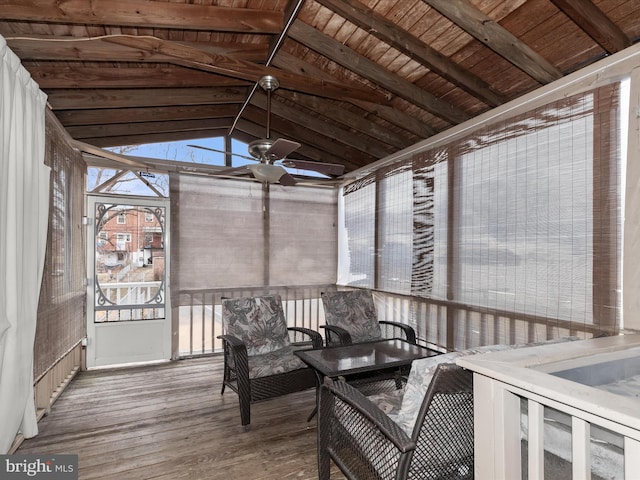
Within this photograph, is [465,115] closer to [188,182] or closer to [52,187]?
[188,182]

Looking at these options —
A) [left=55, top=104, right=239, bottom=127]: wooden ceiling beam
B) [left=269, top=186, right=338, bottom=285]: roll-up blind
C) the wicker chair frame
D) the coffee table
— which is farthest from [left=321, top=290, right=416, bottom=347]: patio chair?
[left=55, top=104, right=239, bottom=127]: wooden ceiling beam

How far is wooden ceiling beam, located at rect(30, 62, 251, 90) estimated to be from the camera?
274 cm

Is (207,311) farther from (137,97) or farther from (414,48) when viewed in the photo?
(414,48)

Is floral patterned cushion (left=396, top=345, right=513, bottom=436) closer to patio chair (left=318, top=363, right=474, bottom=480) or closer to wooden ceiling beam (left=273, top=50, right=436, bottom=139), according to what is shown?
patio chair (left=318, top=363, right=474, bottom=480)

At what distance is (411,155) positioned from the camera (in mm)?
4062

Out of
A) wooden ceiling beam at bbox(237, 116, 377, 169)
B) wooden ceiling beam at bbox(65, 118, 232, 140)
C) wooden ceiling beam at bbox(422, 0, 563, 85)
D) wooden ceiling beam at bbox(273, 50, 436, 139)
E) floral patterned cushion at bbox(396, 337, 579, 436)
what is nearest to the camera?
floral patterned cushion at bbox(396, 337, 579, 436)

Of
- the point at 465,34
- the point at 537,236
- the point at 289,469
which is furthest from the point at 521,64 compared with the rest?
the point at 289,469

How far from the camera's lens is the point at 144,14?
220 centimetres

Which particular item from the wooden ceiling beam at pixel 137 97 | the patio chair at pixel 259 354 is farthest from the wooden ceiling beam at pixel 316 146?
the patio chair at pixel 259 354

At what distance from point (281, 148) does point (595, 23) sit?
2.14 metres

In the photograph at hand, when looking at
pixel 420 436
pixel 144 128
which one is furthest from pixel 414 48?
pixel 144 128

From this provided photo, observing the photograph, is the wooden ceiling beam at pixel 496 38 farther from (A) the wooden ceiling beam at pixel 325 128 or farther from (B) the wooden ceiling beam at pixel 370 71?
(A) the wooden ceiling beam at pixel 325 128

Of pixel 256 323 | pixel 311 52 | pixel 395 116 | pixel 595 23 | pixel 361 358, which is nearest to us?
pixel 595 23

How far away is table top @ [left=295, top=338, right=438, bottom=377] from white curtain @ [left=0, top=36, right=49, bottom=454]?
1830mm
